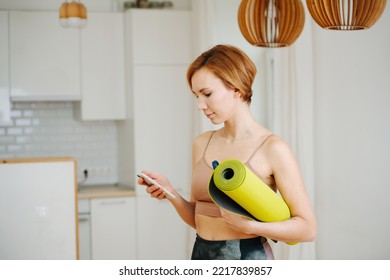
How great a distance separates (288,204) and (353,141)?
163 centimetres

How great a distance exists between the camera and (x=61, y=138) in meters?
5.68

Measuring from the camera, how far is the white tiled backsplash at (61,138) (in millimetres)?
5578

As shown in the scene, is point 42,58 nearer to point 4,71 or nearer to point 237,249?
point 4,71

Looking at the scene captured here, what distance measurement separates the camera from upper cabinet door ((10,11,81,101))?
5199mm

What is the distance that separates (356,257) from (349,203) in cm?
29

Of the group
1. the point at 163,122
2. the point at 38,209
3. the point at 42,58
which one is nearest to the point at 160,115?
the point at 163,122

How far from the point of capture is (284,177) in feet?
6.32

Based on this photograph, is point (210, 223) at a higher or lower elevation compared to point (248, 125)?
lower

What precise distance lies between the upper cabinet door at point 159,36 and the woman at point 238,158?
3.23m

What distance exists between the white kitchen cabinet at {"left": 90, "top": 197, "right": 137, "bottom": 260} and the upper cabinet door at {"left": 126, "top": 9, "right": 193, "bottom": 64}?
1.14m
